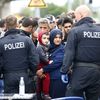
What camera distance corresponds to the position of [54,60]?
923 centimetres

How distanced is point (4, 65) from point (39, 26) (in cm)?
171

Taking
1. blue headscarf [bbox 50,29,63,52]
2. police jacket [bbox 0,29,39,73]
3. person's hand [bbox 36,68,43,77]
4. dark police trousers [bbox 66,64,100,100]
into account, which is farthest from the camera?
person's hand [bbox 36,68,43,77]

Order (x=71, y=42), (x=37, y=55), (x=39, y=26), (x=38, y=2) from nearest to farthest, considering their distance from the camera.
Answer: (x=71, y=42), (x=37, y=55), (x=39, y=26), (x=38, y=2)

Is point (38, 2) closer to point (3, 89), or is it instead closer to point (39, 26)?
point (39, 26)

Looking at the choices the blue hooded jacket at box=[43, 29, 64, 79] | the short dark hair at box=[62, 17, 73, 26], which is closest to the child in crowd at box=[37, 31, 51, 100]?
the blue hooded jacket at box=[43, 29, 64, 79]

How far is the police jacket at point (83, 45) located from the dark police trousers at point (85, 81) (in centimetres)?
13

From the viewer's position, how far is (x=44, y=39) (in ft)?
31.0

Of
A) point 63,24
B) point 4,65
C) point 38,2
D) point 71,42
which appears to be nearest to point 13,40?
point 4,65

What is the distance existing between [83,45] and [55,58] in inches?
39.1

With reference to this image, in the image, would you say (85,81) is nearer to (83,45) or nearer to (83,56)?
(83,56)

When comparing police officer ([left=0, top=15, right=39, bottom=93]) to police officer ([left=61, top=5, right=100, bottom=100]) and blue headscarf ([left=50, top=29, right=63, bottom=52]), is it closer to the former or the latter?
blue headscarf ([left=50, top=29, right=63, bottom=52])

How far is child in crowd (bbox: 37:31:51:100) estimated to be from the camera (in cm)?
923

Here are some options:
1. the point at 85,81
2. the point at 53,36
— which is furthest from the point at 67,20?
the point at 85,81

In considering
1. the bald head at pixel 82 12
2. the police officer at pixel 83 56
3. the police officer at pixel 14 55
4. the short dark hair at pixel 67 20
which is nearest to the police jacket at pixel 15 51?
the police officer at pixel 14 55
